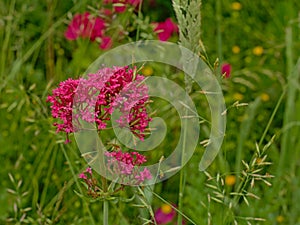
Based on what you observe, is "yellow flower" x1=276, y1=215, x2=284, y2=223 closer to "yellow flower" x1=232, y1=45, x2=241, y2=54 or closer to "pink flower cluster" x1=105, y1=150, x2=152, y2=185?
"pink flower cluster" x1=105, y1=150, x2=152, y2=185

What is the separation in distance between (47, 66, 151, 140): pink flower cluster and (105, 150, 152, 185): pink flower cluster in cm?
5

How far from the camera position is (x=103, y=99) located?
1.09m

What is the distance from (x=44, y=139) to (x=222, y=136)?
1112 mm

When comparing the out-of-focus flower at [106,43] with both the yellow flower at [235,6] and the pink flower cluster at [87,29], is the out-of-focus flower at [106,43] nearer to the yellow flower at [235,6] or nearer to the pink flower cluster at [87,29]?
the pink flower cluster at [87,29]

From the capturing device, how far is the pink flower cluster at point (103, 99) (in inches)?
42.7

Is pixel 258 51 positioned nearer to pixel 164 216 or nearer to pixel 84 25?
pixel 84 25

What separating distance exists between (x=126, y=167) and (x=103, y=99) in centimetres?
12

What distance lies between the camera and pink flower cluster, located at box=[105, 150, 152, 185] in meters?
1.12

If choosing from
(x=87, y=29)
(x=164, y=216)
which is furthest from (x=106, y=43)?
(x=164, y=216)

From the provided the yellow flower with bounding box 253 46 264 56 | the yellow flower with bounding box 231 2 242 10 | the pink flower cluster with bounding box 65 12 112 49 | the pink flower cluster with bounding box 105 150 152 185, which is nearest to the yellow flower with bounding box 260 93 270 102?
the yellow flower with bounding box 253 46 264 56

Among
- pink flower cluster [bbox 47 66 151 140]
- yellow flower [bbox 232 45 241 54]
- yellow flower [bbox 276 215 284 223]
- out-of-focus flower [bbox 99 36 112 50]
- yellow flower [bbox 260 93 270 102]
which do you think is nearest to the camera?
pink flower cluster [bbox 47 66 151 140]

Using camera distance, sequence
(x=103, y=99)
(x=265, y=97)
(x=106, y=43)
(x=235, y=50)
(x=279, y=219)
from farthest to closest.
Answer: (x=235, y=50) < (x=265, y=97) < (x=106, y=43) < (x=279, y=219) < (x=103, y=99)

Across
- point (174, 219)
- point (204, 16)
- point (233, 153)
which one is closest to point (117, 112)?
point (174, 219)

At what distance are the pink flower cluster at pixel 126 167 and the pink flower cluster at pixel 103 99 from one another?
0.05 m
